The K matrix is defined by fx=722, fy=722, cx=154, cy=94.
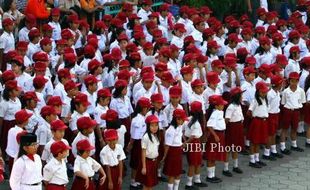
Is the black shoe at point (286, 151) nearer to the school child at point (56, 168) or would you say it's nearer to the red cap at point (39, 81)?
the red cap at point (39, 81)

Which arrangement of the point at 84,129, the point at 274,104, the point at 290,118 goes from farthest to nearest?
the point at 290,118 → the point at 274,104 → the point at 84,129

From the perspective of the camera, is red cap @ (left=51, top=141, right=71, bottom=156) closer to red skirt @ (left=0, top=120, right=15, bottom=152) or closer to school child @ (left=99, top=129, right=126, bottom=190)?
school child @ (left=99, top=129, right=126, bottom=190)

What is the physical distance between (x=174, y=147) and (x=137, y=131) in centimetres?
52

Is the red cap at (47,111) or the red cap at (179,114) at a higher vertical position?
the red cap at (47,111)

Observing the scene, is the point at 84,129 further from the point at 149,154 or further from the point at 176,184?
the point at 176,184

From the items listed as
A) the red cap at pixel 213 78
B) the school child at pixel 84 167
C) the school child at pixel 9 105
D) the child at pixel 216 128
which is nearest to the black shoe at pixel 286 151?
the child at pixel 216 128

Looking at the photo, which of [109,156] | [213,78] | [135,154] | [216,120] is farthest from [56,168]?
[213,78]

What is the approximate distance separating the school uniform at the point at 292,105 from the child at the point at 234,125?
1.02 meters

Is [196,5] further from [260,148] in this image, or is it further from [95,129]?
[95,129]

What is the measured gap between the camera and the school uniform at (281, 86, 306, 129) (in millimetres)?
10617

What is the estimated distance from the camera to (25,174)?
7500 millimetres

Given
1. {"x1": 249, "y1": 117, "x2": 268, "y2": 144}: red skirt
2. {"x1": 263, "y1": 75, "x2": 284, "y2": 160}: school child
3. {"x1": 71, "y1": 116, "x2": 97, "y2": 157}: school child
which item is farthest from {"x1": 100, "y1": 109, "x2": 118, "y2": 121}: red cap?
{"x1": 263, "y1": 75, "x2": 284, "y2": 160}: school child

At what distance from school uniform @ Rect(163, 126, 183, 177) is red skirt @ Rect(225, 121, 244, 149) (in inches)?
46.6

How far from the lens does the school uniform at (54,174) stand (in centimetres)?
779
